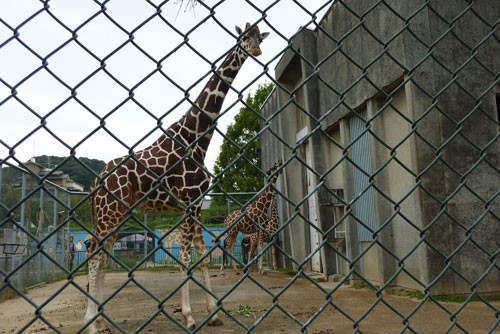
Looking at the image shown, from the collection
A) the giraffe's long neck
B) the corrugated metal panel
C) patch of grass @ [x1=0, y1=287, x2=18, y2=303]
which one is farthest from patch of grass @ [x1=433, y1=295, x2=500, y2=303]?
patch of grass @ [x1=0, y1=287, x2=18, y2=303]

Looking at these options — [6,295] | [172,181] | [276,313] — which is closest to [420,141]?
[276,313]

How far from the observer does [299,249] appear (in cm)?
1180

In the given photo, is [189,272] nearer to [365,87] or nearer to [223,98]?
[223,98]

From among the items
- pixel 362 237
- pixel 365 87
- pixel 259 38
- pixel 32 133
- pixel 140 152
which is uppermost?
pixel 365 87

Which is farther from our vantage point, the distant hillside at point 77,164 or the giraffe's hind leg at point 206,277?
the giraffe's hind leg at point 206,277

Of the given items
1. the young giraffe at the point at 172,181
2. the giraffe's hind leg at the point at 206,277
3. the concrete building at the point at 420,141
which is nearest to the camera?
the young giraffe at the point at 172,181

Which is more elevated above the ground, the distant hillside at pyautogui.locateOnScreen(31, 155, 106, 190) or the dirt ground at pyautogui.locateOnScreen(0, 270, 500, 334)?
the distant hillside at pyautogui.locateOnScreen(31, 155, 106, 190)

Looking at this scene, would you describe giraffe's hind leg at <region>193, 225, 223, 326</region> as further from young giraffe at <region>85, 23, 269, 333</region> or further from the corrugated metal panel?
the corrugated metal panel

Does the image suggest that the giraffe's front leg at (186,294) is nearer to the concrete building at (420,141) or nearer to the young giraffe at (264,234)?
the concrete building at (420,141)

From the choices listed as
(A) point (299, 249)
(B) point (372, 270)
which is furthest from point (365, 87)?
(A) point (299, 249)

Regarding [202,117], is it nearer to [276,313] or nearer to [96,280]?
[96,280]

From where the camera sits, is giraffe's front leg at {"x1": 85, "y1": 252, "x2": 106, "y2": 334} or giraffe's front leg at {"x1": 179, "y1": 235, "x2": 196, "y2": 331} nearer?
giraffe's front leg at {"x1": 85, "y1": 252, "x2": 106, "y2": 334}

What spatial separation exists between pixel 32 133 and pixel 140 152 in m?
3.72

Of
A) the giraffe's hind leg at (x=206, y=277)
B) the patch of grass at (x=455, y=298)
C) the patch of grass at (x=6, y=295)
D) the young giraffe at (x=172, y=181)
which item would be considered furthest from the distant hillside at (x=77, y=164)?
the patch of grass at (x=455, y=298)
